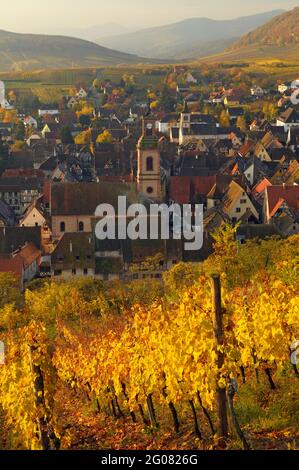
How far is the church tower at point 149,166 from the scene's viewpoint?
54.6 meters

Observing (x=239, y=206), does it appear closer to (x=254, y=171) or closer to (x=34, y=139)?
(x=254, y=171)

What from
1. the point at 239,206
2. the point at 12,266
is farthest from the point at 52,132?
the point at 12,266

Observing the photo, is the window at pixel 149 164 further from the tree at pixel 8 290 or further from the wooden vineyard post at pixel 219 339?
the wooden vineyard post at pixel 219 339

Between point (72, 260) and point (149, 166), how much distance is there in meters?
15.0

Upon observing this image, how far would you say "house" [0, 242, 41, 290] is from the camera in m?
43.3

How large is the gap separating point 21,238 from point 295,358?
35973 millimetres

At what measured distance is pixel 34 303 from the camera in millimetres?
35156

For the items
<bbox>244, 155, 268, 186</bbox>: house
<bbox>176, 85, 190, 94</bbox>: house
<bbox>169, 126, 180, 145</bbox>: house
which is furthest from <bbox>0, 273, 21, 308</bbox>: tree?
<bbox>176, 85, 190, 94</bbox>: house

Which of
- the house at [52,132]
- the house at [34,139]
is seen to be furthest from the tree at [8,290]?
the house at [52,132]

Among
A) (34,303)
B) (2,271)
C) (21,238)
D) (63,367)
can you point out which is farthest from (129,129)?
(63,367)

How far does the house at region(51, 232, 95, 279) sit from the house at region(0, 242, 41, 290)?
217 cm

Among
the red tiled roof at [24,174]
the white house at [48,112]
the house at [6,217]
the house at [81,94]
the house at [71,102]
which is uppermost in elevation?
the house at [81,94]

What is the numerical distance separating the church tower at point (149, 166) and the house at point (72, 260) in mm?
12530

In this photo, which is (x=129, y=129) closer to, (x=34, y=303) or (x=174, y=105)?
(x=174, y=105)
